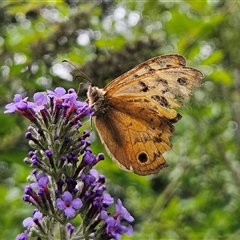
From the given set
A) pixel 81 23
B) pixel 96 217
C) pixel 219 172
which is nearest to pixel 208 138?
pixel 219 172

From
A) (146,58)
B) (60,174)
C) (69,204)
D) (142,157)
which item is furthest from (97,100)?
(146,58)

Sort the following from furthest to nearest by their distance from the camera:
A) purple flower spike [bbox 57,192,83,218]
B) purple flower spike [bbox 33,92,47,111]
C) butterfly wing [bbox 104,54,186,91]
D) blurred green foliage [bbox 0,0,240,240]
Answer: blurred green foliage [bbox 0,0,240,240] < butterfly wing [bbox 104,54,186,91] < purple flower spike [bbox 33,92,47,111] < purple flower spike [bbox 57,192,83,218]

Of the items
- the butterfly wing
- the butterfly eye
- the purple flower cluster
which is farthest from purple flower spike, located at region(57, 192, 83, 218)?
the butterfly wing

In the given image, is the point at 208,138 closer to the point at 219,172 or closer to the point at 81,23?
the point at 219,172

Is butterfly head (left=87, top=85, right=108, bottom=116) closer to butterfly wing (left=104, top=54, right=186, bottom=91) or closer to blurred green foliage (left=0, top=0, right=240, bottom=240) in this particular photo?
butterfly wing (left=104, top=54, right=186, bottom=91)

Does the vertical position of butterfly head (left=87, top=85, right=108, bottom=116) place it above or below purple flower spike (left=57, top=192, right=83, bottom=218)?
above

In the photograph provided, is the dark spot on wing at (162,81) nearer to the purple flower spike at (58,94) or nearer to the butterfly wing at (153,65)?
the butterfly wing at (153,65)
